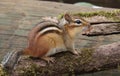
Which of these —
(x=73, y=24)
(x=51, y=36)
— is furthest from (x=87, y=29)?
(x=51, y=36)

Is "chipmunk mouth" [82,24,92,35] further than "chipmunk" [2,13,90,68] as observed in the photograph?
Yes

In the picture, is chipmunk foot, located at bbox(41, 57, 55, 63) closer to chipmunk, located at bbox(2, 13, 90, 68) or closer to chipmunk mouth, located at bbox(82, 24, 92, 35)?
chipmunk, located at bbox(2, 13, 90, 68)

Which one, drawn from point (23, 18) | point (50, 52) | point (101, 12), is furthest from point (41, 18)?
point (50, 52)

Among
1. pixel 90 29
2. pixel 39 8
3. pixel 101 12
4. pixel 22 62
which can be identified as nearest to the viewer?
pixel 22 62

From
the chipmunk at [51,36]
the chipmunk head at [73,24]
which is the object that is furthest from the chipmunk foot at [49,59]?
the chipmunk head at [73,24]

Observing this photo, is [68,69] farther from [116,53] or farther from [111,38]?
[111,38]

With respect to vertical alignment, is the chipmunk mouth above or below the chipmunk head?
below

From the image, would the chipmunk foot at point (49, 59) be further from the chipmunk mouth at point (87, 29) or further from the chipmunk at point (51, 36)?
the chipmunk mouth at point (87, 29)

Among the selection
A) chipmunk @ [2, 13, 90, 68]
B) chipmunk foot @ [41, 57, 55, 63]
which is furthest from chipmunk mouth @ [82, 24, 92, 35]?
chipmunk foot @ [41, 57, 55, 63]
